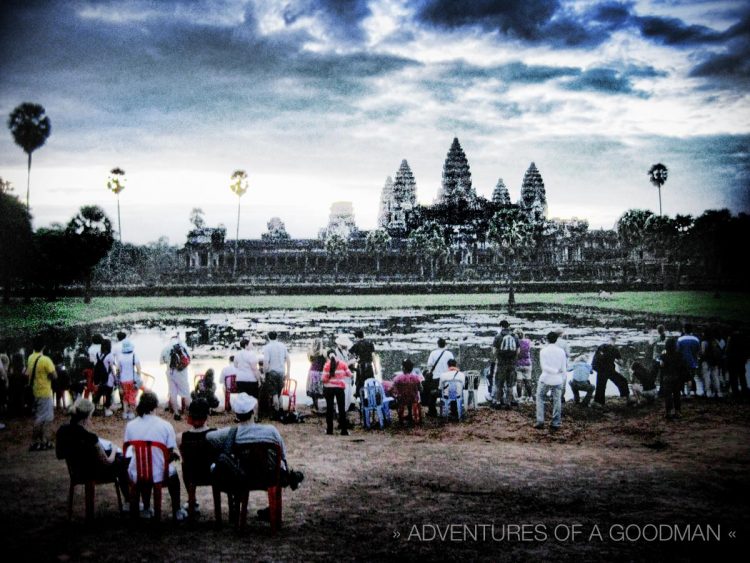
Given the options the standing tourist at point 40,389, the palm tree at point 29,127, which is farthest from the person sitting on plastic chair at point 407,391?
the palm tree at point 29,127

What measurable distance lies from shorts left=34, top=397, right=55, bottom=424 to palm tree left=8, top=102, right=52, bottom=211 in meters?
4.60

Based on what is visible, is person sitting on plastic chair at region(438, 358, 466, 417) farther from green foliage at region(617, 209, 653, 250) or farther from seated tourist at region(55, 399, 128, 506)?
green foliage at region(617, 209, 653, 250)

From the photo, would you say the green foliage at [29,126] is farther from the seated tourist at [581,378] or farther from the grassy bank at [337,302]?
the seated tourist at [581,378]

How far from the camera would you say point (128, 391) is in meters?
9.73

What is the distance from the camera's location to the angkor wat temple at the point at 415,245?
42344mm

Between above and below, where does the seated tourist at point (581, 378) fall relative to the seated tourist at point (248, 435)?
below

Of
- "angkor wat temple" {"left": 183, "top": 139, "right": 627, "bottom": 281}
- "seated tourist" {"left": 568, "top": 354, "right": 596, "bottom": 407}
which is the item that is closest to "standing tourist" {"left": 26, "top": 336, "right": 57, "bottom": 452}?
"seated tourist" {"left": 568, "top": 354, "right": 596, "bottom": 407}

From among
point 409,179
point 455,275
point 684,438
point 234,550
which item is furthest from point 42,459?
point 409,179

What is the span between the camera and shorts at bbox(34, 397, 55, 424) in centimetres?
781

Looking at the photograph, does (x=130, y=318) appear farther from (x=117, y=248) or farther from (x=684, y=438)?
(x=684, y=438)

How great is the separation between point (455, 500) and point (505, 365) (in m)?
4.24

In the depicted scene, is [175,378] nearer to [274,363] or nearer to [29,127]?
[274,363]

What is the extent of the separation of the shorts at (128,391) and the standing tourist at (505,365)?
226 inches

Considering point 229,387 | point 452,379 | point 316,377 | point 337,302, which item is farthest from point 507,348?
point 337,302
